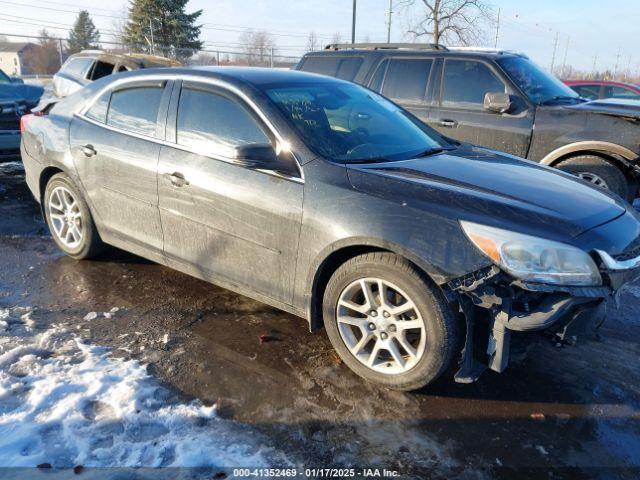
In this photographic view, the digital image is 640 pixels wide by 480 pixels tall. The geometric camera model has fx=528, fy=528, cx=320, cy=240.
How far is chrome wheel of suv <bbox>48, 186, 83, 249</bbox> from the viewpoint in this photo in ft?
15.3

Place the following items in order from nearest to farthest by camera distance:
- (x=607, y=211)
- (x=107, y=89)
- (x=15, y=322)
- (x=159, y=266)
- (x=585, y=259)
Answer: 1. (x=585, y=259)
2. (x=607, y=211)
3. (x=15, y=322)
4. (x=107, y=89)
5. (x=159, y=266)

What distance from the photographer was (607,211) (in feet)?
9.93

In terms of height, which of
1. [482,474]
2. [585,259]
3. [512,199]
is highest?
[512,199]

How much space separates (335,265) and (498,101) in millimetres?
3938

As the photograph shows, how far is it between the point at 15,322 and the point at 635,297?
4.82 metres

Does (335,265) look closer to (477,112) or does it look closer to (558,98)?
(477,112)

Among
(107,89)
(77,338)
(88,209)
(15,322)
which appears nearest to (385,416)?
(77,338)

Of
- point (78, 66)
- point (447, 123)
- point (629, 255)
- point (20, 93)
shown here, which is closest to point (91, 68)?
point (78, 66)

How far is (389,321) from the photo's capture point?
2961mm

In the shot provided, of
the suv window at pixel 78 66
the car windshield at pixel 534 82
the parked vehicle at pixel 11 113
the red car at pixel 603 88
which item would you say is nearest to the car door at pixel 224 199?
the car windshield at pixel 534 82

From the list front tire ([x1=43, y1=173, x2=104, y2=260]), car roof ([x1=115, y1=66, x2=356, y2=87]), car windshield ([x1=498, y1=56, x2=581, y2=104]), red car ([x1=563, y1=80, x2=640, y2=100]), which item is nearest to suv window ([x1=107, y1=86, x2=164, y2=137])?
car roof ([x1=115, y1=66, x2=356, y2=87])

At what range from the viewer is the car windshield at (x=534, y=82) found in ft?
20.9

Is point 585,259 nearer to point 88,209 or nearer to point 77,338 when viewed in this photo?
point 77,338

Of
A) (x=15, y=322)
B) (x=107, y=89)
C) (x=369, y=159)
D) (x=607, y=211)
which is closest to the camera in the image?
(x=607, y=211)
